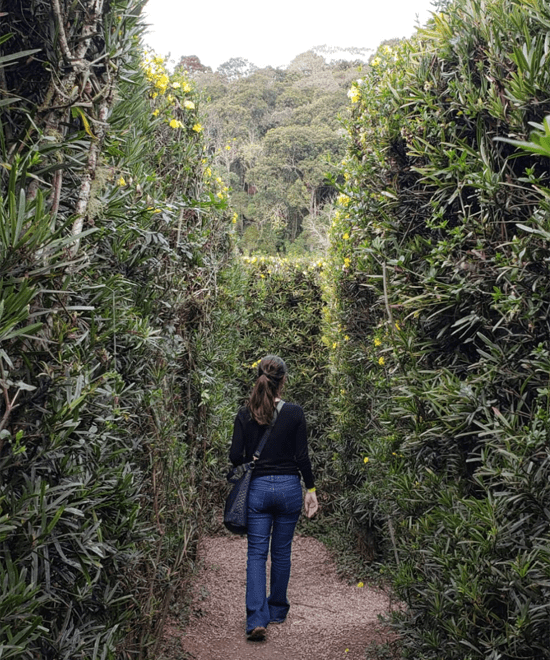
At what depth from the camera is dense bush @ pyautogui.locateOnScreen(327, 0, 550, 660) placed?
2.24 meters

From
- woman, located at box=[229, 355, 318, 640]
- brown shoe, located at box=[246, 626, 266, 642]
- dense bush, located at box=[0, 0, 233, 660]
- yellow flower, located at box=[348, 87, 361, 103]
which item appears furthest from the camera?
yellow flower, located at box=[348, 87, 361, 103]

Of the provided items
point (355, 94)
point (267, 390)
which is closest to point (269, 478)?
point (267, 390)

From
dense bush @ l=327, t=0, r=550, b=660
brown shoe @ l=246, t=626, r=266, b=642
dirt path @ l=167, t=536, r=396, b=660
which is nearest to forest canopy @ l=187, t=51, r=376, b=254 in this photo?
dirt path @ l=167, t=536, r=396, b=660

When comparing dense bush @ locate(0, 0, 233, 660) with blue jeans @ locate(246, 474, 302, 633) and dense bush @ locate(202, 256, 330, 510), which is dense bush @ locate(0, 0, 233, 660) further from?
dense bush @ locate(202, 256, 330, 510)

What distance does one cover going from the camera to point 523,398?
2.32m

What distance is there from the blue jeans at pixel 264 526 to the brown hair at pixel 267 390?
1.51ft

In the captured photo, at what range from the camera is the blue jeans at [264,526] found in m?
4.32

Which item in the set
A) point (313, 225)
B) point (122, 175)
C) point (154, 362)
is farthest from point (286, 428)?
point (313, 225)

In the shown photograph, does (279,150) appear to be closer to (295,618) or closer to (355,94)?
(355,94)

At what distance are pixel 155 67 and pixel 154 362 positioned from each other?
6.78ft

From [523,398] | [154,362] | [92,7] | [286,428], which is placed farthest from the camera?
[286,428]

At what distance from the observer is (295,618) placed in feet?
15.8

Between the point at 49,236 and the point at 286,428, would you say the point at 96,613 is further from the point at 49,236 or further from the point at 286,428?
the point at 286,428

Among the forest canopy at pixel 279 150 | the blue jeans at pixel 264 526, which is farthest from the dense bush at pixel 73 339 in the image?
the forest canopy at pixel 279 150
